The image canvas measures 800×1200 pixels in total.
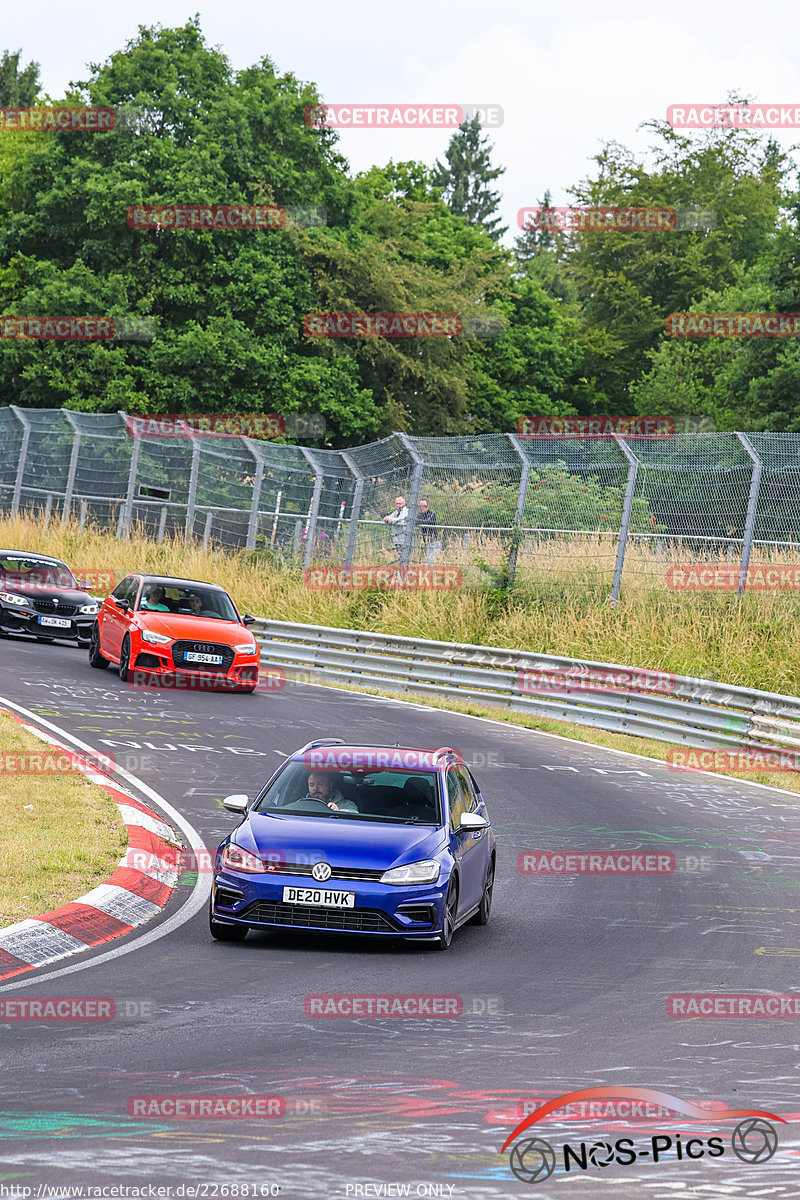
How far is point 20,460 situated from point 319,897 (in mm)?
31708

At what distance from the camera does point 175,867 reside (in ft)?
38.3

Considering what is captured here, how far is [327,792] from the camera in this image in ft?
35.1

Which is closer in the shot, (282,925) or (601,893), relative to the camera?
(282,925)

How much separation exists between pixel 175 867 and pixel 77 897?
1.66 metres

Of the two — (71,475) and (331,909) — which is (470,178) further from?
(331,909)

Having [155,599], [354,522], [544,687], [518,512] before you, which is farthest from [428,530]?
[155,599]

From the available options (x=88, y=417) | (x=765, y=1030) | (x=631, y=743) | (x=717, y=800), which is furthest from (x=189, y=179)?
(x=765, y=1030)

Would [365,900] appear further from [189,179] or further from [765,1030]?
[189,179]

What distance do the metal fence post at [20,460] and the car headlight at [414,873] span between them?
30.9 metres

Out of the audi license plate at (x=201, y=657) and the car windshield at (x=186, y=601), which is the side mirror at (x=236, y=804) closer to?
the audi license plate at (x=201, y=657)

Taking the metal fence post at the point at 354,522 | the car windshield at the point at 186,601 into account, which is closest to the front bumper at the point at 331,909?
the car windshield at the point at 186,601

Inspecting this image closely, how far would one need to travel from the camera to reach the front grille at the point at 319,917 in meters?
9.59

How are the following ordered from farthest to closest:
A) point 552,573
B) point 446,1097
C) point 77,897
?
point 552,573
point 77,897
point 446,1097

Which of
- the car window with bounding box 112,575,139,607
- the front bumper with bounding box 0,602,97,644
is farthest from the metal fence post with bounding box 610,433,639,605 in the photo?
the front bumper with bounding box 0,602,97,644
